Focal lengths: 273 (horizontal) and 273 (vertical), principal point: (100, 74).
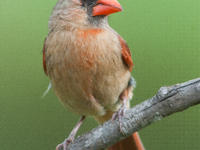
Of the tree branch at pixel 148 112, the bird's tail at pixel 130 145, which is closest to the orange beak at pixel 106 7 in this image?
the tree branch at pixel 148 112

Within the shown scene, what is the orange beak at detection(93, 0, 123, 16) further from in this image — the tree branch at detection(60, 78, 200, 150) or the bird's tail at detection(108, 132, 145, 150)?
the bird's tail at detection(108, 132, 145, 150)

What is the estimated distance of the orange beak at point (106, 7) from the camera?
2.20 metres

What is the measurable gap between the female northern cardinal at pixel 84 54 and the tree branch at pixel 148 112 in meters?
0.13

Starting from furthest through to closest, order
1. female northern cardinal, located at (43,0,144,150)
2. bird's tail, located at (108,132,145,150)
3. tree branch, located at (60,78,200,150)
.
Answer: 1. bird's tail, located at (108,132,145,150)
2. female northern cardinal, located at (43,0,144,150)
3. tree branch, located at (60,78,200,150)

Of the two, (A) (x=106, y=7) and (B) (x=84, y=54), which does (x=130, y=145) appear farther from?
(A) (x=106, y=7)

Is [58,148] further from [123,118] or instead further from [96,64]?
[96,64]

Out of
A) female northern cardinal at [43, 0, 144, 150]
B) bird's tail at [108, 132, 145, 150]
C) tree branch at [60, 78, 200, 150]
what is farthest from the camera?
bird's tail at [108, 132, 145, 150]

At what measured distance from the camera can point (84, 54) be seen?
2.17 meters

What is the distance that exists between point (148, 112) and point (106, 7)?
2.96 ft

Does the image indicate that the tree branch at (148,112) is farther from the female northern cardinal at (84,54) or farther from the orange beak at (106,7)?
the orange beak at (106,7)

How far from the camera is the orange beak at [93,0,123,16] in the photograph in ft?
7.23

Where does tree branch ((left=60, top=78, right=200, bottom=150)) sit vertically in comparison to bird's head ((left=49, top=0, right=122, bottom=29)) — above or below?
below

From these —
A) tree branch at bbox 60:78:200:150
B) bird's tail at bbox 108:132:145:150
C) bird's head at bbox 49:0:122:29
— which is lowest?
bird's tail at bbox 108:132:145:150

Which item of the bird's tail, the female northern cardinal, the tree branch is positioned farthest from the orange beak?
the bird's tail
